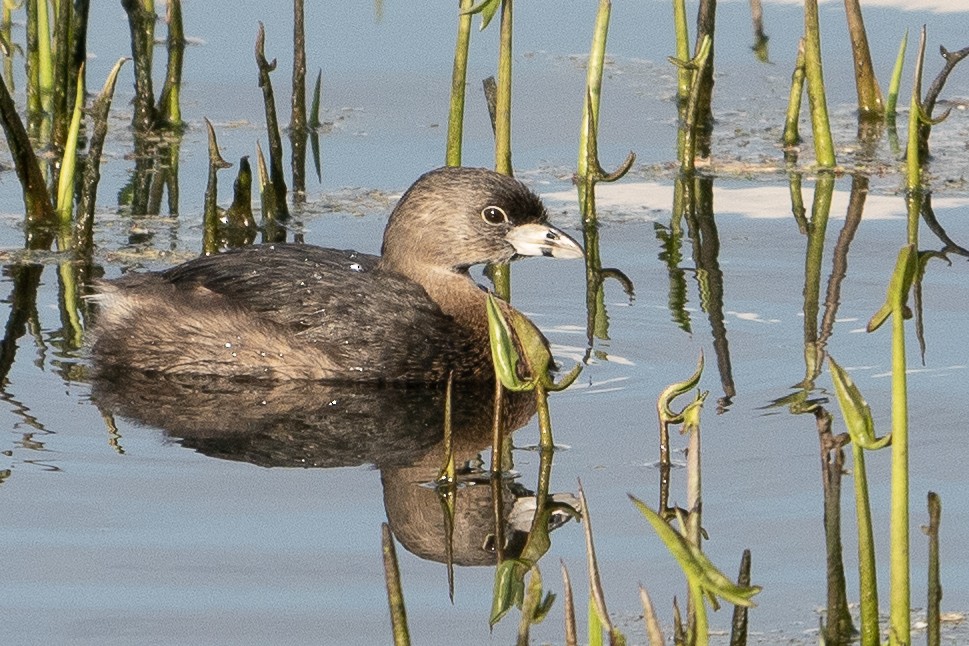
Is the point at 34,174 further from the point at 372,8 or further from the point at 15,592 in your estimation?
the point at 372,8

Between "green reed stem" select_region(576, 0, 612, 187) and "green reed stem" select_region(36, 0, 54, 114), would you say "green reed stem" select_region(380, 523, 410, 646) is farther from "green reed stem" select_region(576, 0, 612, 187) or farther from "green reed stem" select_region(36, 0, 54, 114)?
"green reed stem" select_region(36, 0, 54, 114)

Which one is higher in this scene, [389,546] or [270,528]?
[389,546]

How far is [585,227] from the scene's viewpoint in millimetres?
9406

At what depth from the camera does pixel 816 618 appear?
4.87 m

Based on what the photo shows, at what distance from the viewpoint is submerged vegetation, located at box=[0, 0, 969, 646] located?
3.86 metres

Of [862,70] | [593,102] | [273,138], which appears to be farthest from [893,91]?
[273,138]

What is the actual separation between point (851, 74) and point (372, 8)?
10.8 ft

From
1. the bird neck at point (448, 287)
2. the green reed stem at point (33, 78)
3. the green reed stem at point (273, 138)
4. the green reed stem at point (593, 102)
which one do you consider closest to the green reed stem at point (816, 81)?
the green reed stem at point (593, 102)

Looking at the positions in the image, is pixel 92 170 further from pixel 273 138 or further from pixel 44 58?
pixel 44 58

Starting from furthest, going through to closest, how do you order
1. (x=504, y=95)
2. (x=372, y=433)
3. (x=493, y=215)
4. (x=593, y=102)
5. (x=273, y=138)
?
(x=273, y=138), (x=593, y=102), (x=504, y=95), (x=493, y=215), (x=372, y=433)

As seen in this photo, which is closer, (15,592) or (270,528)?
(15,592)

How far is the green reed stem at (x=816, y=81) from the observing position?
30.8 ft

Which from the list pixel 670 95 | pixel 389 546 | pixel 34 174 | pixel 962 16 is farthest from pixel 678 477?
pixel 962 16

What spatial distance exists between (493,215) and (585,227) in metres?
1.51
